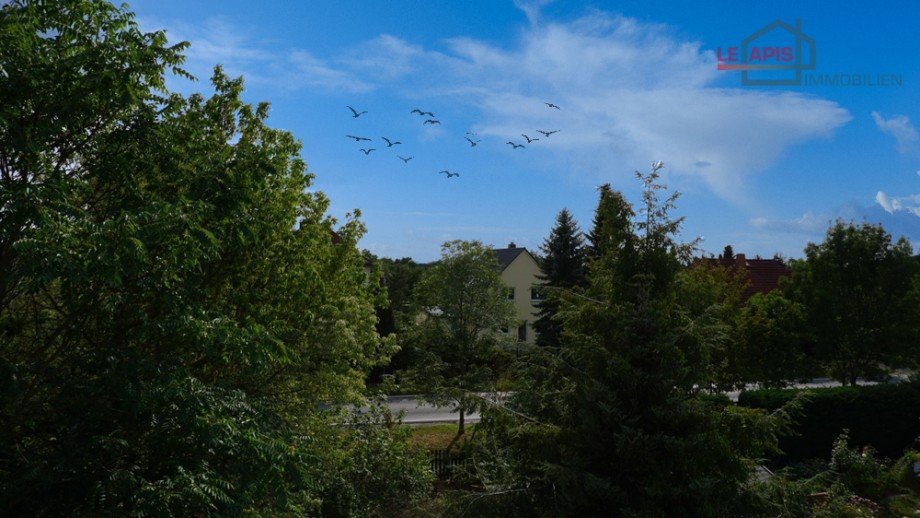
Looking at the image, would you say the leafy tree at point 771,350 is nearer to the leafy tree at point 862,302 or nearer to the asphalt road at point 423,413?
the leafy tree at point 862,302

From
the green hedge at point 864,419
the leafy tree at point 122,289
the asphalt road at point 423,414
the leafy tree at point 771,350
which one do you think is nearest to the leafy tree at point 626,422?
the leafy tree at point 122,289

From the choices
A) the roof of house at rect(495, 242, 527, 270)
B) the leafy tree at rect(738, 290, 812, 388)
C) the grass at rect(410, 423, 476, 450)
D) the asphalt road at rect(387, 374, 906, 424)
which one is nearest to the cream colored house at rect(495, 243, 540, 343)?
the roof of house at rect(495, 242, 527, 270)

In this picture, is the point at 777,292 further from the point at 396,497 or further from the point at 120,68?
the point at 120,68

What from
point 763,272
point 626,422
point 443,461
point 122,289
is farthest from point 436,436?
point 763,272

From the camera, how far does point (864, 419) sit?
1905 cm

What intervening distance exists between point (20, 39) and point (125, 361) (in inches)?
138

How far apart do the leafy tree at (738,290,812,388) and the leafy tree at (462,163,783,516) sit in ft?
51.3

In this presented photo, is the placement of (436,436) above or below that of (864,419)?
below

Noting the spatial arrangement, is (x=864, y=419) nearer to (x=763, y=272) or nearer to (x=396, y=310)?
(x=396, y=310)

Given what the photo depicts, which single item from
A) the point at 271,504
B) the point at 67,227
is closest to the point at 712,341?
the point at 271,504

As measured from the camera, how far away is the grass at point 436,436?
2230 centimetres

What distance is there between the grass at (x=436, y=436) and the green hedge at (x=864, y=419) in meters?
10.4

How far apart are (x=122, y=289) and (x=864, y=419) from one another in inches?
782

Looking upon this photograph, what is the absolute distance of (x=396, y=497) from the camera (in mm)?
15062
